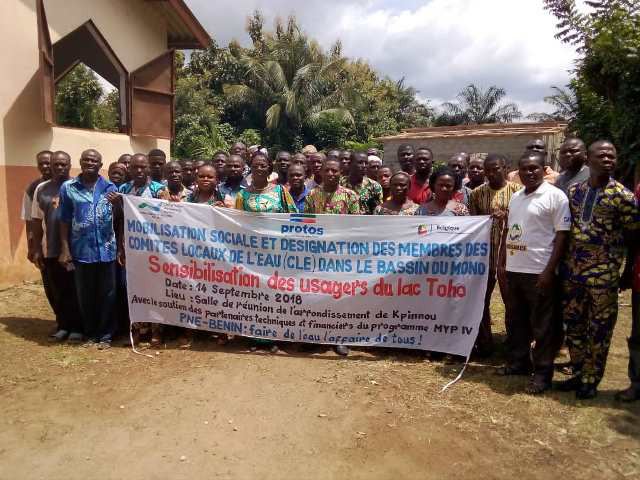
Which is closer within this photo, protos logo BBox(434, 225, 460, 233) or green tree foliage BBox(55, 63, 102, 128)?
protos logo BBox(434, 225, 460, 233)

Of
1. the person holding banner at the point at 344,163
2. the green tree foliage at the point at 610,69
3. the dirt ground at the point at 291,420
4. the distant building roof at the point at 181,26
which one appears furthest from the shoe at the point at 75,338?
the green tree foliage at the point at 610,69

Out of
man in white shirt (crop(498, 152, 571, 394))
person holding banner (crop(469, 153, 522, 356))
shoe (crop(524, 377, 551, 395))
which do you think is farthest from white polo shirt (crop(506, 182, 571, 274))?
shoe (crop(524, 377, 551, 395))

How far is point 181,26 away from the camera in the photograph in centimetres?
965

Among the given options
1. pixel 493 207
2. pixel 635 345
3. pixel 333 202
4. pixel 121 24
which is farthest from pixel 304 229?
pixel 121 24

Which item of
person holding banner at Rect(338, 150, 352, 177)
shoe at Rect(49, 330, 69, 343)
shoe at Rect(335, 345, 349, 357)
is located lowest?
shoe at Rect(49, 330, 69, 343)

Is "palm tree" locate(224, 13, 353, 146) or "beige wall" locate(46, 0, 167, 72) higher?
"palm tree" locate(224, 13, 353, 146)

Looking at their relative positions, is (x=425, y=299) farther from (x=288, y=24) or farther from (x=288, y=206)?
(x=288, y=24)

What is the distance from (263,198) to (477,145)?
47.7 ft

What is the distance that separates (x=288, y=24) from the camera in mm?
24688

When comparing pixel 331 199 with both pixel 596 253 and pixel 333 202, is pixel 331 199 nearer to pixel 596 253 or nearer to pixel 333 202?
pixel 333 202

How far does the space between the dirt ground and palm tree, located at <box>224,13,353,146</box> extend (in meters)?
18.9

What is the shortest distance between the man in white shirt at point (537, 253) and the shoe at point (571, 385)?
0.31ft

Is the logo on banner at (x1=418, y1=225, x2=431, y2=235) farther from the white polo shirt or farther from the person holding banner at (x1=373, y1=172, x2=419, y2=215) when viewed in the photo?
the white polo shirt

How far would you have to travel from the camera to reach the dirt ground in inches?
115
